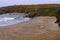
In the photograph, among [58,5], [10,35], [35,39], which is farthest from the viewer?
[58,5]

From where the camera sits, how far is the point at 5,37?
459 cm

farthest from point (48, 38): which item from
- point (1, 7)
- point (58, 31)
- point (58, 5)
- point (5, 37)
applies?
point (1, 7)

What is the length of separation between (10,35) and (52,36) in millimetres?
1111

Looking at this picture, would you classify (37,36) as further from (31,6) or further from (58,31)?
(31,6)

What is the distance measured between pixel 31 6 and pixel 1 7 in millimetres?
1888

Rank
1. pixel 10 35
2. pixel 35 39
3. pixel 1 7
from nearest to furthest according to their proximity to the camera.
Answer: pixel 35 39
pixel 10 35
pixel 1 7

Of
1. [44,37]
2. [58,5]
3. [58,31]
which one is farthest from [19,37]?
[58,5]

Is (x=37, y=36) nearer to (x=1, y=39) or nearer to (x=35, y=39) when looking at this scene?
(x=35, y=39)

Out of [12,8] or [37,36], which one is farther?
[12,8]

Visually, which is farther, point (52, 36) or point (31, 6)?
point (31, 6)

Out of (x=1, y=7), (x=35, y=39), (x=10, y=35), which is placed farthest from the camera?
(x=1, y=7)

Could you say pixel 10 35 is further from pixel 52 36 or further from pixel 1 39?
pixel 52 36

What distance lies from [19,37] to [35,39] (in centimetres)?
47

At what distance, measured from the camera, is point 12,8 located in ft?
36.9
